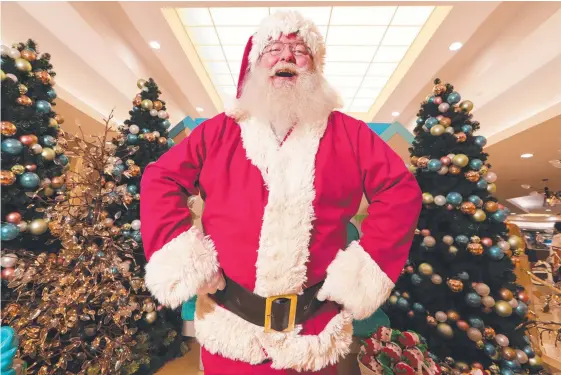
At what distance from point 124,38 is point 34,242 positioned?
3079 mm

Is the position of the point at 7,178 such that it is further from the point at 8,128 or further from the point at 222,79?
the point at 222,79

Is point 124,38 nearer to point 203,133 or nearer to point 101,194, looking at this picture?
point 101,194

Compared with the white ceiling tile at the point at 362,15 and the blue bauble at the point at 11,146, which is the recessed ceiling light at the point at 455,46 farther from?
the blue bauble at the point at 11,146

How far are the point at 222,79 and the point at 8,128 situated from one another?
4.09m

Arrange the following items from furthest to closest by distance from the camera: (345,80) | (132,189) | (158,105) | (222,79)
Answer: (222,79), (345,80), (158,105), (132,189)

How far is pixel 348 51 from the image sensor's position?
429 centimetres

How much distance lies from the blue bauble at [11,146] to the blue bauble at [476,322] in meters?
2.86

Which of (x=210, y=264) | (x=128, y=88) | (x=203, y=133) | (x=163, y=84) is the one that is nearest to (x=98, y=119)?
(x=128, y=88)

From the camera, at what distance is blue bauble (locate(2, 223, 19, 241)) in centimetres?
150

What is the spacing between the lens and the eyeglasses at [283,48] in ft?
3.68

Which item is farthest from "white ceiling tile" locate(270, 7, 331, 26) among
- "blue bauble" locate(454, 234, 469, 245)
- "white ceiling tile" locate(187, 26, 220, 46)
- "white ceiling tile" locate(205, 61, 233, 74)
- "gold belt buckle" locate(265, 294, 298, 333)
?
"gold belt buckle" locate(265, 294, 298, 333)

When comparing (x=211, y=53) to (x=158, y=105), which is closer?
(x=158, y=105)

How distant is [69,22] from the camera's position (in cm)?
298

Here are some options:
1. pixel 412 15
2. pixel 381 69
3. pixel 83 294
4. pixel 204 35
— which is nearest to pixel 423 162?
pixel 83 294
